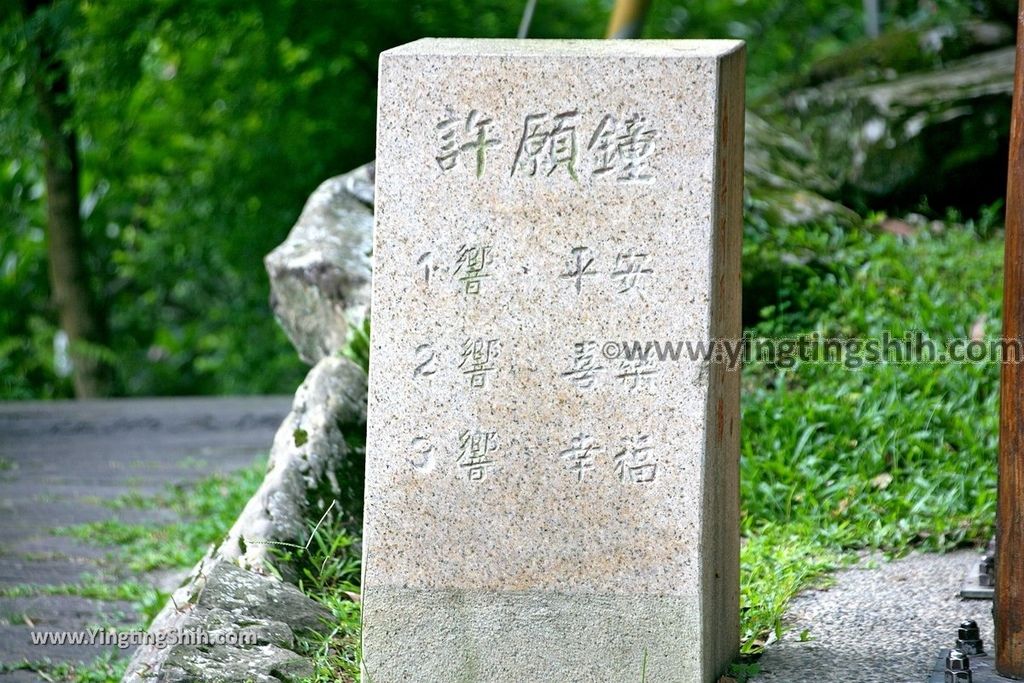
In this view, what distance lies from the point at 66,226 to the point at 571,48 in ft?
22.0

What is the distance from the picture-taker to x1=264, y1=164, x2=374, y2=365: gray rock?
5.02m

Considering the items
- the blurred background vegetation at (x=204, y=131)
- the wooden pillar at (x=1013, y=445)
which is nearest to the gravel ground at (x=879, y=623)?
the wooden pillar at (x=1013, y=445)

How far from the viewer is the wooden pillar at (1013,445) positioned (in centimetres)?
257

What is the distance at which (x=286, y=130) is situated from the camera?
8.09 m

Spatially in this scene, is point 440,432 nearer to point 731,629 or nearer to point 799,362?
point 731,629

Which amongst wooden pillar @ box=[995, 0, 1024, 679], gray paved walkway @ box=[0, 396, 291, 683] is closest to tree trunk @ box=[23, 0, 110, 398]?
gray paved walkway @ box=[0, 396, 291, 683]

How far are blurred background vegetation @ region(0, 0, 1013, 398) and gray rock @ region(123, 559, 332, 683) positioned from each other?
4.69 metres

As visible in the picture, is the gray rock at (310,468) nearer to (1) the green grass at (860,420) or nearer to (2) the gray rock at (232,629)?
(2) the gray rock at (232,629)

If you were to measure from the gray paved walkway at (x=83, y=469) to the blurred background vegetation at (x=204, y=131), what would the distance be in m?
1.31

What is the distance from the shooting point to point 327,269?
199 inches

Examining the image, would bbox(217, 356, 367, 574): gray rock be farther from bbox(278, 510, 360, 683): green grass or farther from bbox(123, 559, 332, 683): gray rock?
bbox(123, 559, 332, 683): gray rock

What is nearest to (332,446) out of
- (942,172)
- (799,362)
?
(799,362)

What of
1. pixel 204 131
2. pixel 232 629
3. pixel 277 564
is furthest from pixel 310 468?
pixel 204 131

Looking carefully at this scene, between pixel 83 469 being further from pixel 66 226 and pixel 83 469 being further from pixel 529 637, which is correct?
pixel 529 637
